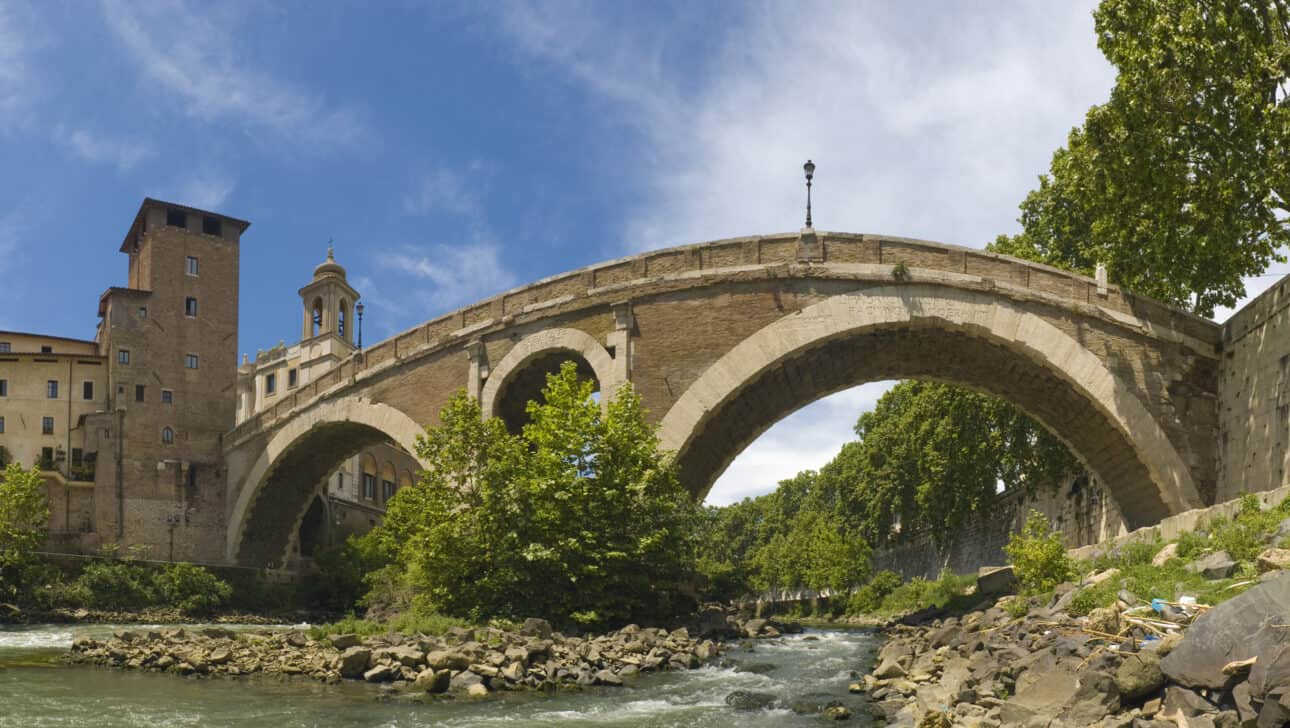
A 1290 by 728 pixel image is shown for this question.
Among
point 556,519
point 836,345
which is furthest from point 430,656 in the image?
point 836,345

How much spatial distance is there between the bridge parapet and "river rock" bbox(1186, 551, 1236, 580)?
1296cm

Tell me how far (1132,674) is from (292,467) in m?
39.6

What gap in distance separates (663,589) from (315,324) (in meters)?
52.2

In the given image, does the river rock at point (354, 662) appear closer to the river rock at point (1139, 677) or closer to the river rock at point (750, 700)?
the river rock at point (750, 700)

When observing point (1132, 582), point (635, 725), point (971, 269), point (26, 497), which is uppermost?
point (971, 269)

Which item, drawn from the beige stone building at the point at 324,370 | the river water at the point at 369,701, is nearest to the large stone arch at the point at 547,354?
the river water at the point at 369,701

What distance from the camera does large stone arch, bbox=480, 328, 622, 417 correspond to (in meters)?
31.7

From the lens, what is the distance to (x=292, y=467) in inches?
1786

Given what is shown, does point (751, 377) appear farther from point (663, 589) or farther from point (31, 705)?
point (31, 705)

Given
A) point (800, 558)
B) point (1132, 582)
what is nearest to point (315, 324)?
point (800, 558)

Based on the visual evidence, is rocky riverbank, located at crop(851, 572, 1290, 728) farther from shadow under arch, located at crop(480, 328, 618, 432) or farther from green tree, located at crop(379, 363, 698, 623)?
shadow under arch, located at crop(480, 328, 618, 432)

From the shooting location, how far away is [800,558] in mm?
69812

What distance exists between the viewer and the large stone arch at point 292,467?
39.7 m

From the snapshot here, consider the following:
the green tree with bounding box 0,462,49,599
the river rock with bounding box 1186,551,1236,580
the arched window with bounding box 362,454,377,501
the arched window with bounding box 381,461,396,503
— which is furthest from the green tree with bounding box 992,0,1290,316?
the arched window with bounding box 381,461,396,503
